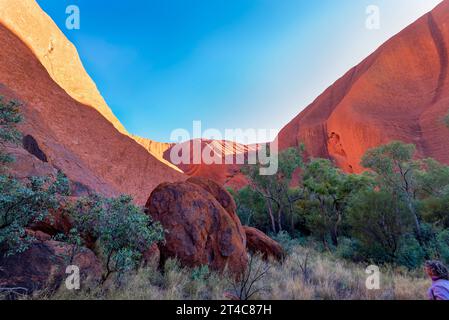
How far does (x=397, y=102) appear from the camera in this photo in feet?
140

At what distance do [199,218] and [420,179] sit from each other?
62.3 ft

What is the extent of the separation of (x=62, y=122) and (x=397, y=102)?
49.3m

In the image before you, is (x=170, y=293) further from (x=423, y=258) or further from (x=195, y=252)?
(x=423, y=258)

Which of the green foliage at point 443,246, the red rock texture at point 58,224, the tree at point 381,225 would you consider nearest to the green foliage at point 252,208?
the tree at point 381,225

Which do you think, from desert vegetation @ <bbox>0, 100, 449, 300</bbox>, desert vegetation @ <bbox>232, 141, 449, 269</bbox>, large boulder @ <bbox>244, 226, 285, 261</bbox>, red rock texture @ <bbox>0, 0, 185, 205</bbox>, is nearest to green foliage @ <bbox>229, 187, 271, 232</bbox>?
desert vegetation @ <bbox>232, 141, 449, 269</bbox>

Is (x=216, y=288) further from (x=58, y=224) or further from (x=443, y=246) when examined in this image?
(x=443, y=246)

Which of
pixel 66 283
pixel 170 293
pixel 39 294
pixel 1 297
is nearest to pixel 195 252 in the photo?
pixel 170 293

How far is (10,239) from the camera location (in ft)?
13.1

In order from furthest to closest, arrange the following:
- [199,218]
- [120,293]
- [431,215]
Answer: [431,215] < [199,218] < [120,293]

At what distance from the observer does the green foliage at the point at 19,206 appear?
403 cm

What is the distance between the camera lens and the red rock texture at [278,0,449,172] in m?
38.3

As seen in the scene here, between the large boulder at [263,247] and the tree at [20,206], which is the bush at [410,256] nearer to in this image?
the large boulder at [263,247]

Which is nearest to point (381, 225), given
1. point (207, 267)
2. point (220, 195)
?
point (220, 195)

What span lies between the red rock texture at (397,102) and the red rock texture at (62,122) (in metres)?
35.4
